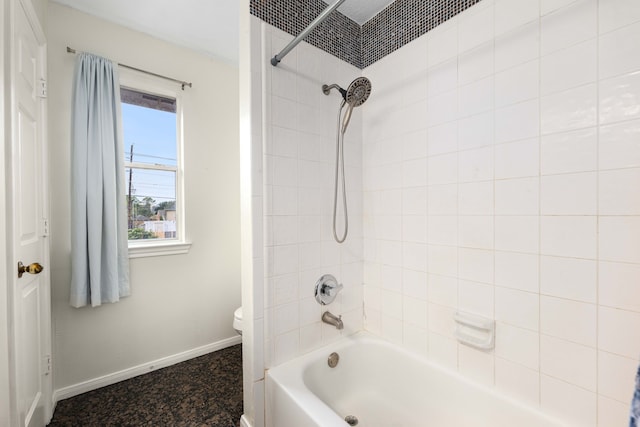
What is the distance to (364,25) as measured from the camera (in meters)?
1.82

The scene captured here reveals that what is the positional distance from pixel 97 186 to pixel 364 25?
210 cm

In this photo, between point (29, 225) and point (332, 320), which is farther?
point (332, 320)

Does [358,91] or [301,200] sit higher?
[358,91]

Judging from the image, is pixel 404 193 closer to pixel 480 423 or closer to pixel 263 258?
pixel 263 258

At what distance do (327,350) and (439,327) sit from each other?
24.6 inches

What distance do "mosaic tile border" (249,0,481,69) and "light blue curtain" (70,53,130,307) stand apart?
1.29m

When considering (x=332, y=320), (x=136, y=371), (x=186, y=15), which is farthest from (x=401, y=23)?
(x=136, y=371)

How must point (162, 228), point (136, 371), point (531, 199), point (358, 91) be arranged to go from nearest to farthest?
point (531, 199) < point (358, 91) < point (136, 371) < point (162, 228)

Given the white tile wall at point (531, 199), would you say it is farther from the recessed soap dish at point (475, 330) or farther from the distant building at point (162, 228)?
the distant building at point (162, 228)

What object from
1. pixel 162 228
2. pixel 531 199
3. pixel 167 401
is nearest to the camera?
pixel 531 199

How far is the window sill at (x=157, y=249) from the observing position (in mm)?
2053

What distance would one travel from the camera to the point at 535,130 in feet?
3.55

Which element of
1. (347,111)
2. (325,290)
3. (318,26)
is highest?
(318,26)

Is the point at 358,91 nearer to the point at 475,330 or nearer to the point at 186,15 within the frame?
the point at 475,330
